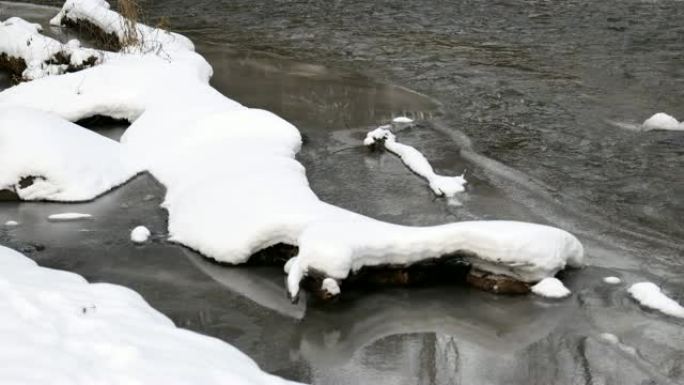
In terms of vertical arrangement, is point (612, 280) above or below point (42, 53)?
above

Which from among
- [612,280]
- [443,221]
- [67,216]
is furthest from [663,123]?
[67,216]

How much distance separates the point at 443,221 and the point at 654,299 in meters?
2.17

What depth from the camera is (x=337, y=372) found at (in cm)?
542

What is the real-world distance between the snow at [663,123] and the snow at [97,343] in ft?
23.5

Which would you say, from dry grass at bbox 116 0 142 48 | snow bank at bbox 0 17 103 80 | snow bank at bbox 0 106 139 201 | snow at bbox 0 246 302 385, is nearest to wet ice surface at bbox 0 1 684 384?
snow bank at bbox 0 106 139 201

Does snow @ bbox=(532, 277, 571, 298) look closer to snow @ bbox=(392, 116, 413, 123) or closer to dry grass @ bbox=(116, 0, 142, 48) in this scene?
snow @ bbox=(392, 116, 413, 123)

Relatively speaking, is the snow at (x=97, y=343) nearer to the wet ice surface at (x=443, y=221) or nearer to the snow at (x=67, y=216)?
the wet ice surface at (x=443, y=221)

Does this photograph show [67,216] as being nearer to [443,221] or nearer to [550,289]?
[443,221]

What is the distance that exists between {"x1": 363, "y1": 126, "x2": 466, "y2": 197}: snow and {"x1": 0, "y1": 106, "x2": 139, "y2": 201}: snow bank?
9.42 feet

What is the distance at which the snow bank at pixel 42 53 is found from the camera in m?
12.6

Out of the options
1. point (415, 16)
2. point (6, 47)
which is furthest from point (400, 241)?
point (415, 16)

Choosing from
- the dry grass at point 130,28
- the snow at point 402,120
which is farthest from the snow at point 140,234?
the dry grass at point 130,28

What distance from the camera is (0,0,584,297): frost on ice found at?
6.41 meters

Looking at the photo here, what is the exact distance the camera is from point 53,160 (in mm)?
8438
